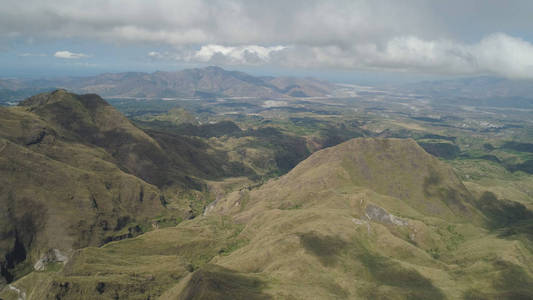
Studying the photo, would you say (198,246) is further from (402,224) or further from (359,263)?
(402,224)

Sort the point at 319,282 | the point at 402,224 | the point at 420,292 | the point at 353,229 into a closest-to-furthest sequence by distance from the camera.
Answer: the point at 420,292, the point at 319,282, the point at 353,229, the point at 402,224

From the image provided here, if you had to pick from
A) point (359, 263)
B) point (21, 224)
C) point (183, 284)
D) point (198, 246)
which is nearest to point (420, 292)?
point (359, 263)

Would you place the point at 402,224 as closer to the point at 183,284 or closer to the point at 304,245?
the point at 304,245

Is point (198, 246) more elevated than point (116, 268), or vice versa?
point (116, 268)

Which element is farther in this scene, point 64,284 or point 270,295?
point 64,284

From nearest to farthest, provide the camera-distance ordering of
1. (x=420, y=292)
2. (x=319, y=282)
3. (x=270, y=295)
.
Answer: (x=270, y=295), (x=420, y=292), (x=319, y=282)

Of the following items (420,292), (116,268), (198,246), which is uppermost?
(420,292)

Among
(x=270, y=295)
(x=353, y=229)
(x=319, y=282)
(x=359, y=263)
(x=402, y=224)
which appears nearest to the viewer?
(x=270, y=295)

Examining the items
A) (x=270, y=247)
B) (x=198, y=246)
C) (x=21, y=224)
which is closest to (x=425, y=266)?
(x=270, y=247)

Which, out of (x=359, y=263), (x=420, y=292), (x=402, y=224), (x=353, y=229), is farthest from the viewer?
(x=402, y=224)
